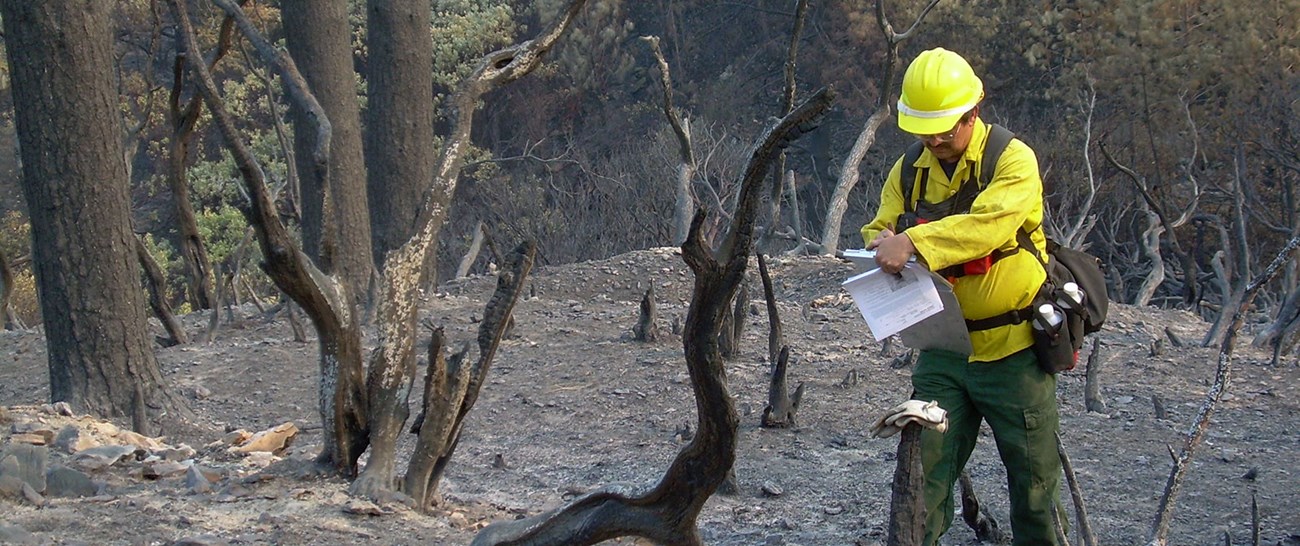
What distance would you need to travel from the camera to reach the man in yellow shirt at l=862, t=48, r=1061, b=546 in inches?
146

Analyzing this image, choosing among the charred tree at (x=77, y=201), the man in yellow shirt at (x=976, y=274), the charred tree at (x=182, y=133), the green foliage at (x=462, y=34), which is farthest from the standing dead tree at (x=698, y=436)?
the green foliage at (x=462, y=34)

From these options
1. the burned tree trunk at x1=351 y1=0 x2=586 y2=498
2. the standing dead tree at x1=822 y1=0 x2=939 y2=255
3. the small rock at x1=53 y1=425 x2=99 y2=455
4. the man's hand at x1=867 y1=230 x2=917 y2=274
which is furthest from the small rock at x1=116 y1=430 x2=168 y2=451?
the standing dead tree at x1=822 y1=0 x2=939 y2=255

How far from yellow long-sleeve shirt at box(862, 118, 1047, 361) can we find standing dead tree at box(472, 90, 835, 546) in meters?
0.73

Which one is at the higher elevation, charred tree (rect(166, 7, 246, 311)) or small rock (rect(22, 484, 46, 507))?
charred tree (rect(166, 7, 246, 311))

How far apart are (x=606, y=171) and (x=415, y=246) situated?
1421 centimetres

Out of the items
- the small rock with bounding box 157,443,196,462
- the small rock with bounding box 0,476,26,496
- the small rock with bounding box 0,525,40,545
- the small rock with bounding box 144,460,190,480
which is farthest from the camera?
the small rock with bounding box 157,443,196,462

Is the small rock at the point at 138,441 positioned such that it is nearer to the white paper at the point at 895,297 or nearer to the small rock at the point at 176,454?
the small rock at the point at 176,454

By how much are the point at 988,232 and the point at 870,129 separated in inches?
192

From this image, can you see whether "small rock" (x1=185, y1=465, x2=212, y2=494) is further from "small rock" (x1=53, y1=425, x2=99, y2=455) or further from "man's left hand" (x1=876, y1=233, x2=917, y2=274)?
"man's left hand" (x1=876, y1=233, x2=917, y2=274)

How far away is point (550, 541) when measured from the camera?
3643 millimetres

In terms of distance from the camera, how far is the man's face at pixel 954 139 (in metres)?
3.79

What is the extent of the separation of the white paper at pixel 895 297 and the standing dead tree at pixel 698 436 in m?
0.53

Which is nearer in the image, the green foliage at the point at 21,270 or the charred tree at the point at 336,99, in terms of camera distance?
the charred tree at the point at 336,99

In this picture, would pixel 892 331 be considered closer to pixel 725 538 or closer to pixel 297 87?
pixel 725 538
